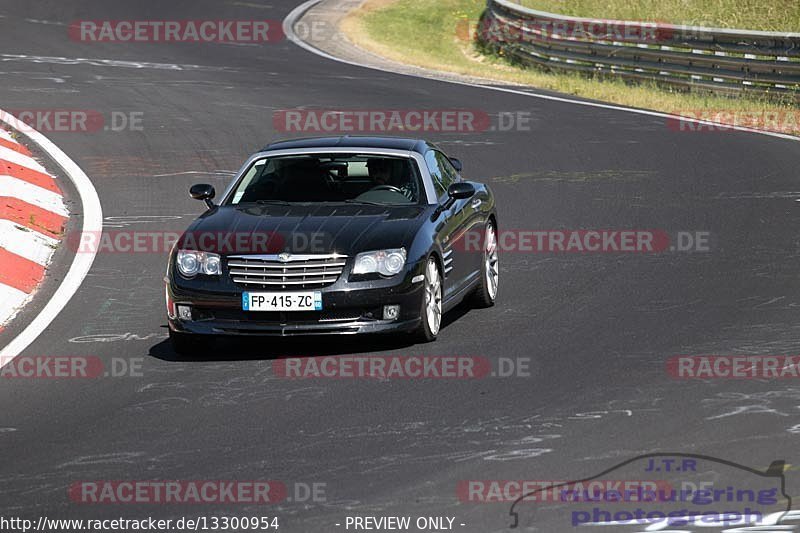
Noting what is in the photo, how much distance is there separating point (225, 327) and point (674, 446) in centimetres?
365

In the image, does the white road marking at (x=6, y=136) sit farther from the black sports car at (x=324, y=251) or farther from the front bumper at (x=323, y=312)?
the front bumper at (x=323, y=312)

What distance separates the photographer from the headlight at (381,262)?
1035cm

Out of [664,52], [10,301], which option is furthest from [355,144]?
[664,52]

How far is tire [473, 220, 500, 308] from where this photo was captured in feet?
39.5

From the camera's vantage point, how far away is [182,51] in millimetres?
31562

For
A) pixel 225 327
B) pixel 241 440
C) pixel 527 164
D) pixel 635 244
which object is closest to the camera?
pixel 241 440

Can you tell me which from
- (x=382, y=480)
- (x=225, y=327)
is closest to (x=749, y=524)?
(x=382, y=480)

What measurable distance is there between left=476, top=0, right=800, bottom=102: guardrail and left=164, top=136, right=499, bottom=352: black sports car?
13.9m

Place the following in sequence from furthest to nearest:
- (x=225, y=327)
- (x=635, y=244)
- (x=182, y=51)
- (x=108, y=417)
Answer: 1. (x=182, y=51)
2. (x=635, y=244)
3. (x=225, y=327)
4. (x=108, y=417)

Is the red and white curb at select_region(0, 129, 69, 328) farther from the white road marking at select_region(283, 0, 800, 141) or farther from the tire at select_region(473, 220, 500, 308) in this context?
the white road marking at select_region(283, 0, 800, 141)

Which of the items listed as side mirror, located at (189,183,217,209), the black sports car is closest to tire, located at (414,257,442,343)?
the black sports car

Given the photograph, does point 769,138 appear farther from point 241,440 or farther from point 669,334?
point 241,440

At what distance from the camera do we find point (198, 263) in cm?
1052

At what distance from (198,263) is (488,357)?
210cm
